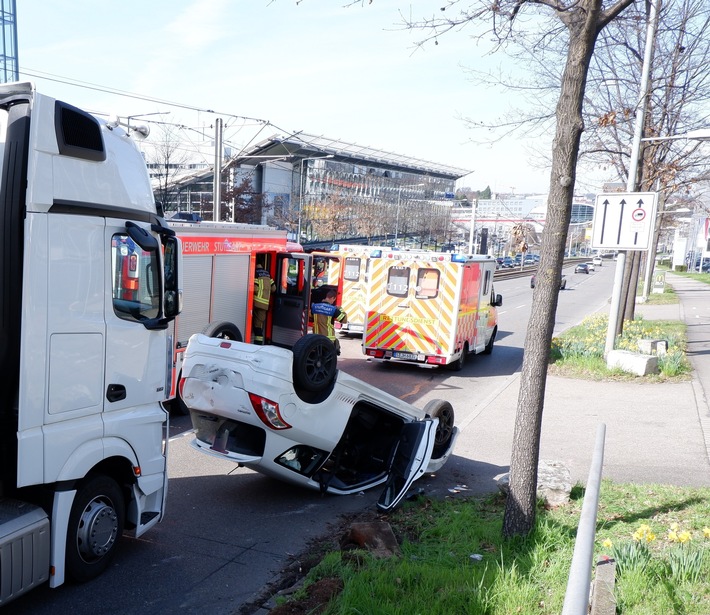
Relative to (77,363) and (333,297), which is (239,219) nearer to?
(333,297)

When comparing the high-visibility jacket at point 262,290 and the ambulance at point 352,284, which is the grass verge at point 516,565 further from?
the ambulance at point 352,284

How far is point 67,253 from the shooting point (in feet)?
14.7

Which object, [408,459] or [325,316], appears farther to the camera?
[325,316]

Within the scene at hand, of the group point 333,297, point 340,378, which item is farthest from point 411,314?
point 340,378

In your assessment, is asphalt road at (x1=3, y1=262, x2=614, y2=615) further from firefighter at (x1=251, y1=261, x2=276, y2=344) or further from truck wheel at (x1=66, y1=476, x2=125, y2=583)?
firefighter at (x1=251, y1=261, x2=276, y2=344)

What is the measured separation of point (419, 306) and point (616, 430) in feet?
17.3

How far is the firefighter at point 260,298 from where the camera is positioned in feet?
41.9

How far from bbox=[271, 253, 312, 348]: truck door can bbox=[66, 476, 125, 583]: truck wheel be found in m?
8.12

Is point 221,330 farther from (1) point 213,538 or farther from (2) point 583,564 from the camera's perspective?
(2) point 583,564

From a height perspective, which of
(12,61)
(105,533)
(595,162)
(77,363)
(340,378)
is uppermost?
(12,61)

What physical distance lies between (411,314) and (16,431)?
34.2 feet

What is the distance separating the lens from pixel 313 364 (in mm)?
6176

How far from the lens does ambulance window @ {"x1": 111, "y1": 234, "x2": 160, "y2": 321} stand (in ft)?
15.9

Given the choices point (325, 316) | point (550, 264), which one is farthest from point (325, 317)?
point (550, 264)
